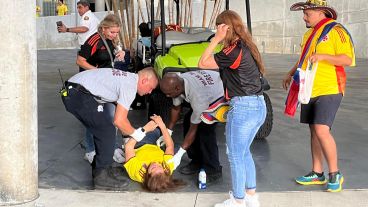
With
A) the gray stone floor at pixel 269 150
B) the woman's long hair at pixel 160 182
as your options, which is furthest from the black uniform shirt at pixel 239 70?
the gray stone floor at pixel 269 150

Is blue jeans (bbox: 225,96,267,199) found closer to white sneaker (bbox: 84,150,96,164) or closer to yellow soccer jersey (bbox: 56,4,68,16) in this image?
A: white sneaker (bbox: 84,150,96,164)

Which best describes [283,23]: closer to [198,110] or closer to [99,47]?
[99,47]

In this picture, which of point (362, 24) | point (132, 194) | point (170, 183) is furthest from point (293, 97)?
point (362, 24)

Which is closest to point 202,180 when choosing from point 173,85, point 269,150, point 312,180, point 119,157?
point 173,85

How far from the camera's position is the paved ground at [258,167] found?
4418mm

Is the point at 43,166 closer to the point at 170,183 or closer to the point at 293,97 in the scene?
the point at 170,183

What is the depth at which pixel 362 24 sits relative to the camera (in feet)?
58.0

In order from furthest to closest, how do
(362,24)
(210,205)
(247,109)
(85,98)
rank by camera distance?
(362,24) → (85,98) → (210,205) → (247,109)

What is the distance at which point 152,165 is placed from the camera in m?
4.62

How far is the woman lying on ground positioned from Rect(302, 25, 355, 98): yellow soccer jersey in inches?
50.8

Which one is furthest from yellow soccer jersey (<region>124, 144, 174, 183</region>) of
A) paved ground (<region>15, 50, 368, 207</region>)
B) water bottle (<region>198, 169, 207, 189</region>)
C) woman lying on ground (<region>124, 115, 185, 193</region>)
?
water bottle (<region>198, 169, 207, 189</region>)

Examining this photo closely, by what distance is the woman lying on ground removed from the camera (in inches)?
180

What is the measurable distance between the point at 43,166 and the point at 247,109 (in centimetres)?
232

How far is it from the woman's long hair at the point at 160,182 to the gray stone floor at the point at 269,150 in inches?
4.3
